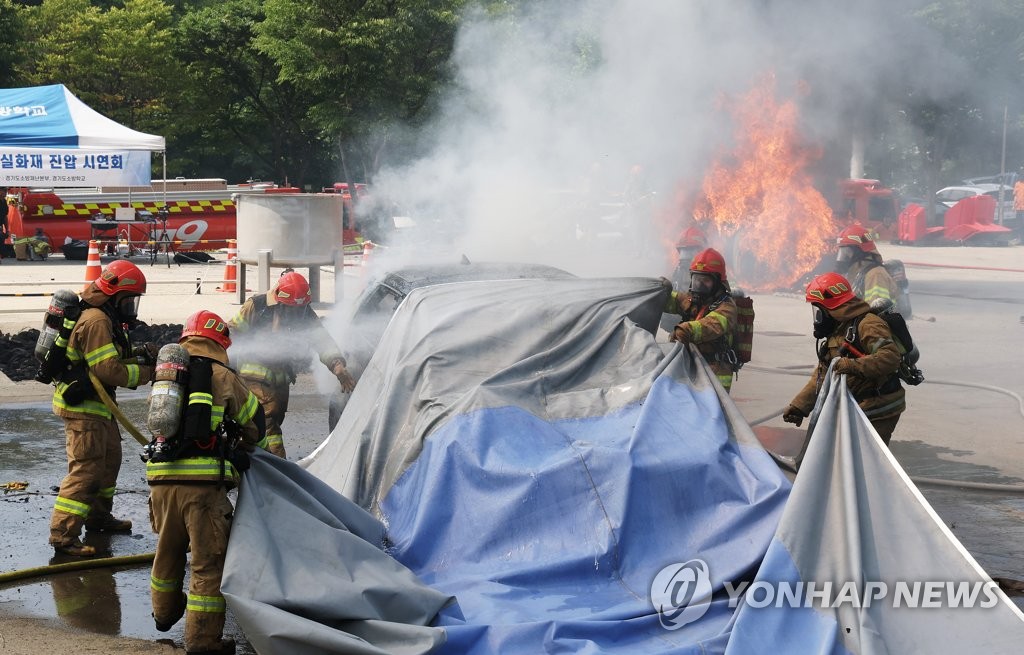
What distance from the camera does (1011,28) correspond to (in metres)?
26.0

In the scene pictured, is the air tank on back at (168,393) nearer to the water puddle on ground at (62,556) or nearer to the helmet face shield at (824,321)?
the water puddle on ground at (62,556)

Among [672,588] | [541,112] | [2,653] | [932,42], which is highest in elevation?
[932,42]

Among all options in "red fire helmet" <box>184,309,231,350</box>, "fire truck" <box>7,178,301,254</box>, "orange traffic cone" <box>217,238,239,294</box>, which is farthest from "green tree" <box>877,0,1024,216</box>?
"red fire helmet" <box>184,309,231,350</box>

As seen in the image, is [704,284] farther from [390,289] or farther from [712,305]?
[390,289]

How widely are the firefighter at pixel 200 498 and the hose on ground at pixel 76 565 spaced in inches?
31.2

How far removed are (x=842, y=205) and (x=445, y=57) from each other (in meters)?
12.3

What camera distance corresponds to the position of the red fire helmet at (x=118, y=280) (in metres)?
5.90

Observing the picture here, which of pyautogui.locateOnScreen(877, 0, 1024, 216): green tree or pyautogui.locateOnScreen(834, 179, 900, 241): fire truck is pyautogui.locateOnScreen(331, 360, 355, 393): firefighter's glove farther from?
pyautogui.locateOnScreen(834, 179, 900, 241): fire truck

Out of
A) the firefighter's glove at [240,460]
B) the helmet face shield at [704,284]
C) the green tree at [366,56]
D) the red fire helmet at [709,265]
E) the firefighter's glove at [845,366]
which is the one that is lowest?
the firefighter's glove at [240,460]

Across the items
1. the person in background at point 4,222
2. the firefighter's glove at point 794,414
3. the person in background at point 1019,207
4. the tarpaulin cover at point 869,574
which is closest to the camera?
the tarpaulin cover at point 869,574

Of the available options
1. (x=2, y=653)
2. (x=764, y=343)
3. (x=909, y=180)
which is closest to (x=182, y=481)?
(x=2, y=653)

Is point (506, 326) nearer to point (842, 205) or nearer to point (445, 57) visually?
point (842, 205)

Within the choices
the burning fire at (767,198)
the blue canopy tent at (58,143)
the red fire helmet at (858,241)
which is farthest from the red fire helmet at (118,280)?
the burning fire at (767,198)

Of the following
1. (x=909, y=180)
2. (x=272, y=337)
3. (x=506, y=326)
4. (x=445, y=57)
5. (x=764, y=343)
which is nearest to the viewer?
(x=506, y=326)
